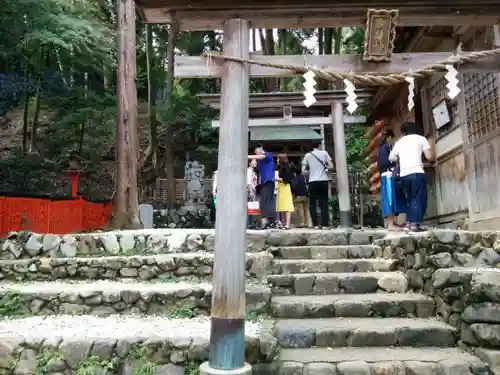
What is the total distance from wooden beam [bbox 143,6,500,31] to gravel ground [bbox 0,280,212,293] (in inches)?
138

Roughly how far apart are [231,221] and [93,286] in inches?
134

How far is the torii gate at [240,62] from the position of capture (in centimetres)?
393

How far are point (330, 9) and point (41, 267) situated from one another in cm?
604

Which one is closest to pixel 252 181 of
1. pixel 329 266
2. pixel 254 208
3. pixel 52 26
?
pixel 254 208

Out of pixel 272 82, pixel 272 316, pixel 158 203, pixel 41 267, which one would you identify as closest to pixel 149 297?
pixel 272 316

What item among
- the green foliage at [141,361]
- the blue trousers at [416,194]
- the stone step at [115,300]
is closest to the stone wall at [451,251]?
the blue trousers at [416,194]

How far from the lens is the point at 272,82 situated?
71.4ft

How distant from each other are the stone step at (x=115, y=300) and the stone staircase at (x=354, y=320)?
2.31 ft

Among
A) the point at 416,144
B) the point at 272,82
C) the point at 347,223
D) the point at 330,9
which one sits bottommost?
the point at 347,223

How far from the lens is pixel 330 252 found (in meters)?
→ 6.99

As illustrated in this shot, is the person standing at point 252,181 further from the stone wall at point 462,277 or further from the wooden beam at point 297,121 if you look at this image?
the stone wall at point 462,277

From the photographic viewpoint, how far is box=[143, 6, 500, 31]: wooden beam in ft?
14.5

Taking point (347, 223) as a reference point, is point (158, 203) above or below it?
above

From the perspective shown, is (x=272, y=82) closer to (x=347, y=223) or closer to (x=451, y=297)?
(x=347, y=223)
